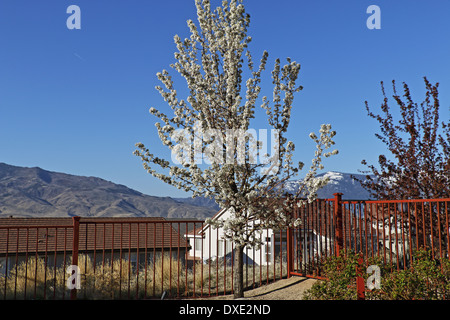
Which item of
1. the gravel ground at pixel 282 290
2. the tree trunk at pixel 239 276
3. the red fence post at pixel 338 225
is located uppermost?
the red fence post at pixel 338 225

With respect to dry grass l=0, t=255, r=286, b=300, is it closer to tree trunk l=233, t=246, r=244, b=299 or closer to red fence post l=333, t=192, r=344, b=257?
tree trunk l=233, t=246, r=244, b=299

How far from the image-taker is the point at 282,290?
8.46 metres

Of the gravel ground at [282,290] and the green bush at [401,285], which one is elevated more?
the green bush at [401,285]

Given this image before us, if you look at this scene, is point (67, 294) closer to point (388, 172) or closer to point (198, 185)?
point (198, 185)

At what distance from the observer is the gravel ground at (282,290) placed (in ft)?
26.4

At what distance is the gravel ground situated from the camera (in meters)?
8.05

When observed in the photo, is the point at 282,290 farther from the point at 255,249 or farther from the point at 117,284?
the point at 117,284

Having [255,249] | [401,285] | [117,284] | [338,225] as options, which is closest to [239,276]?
[255,249]

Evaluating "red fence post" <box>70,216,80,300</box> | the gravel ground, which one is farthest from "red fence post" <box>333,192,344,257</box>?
"red fence post" <box>70,216,80,300</box>

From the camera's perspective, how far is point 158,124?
25.3 ft

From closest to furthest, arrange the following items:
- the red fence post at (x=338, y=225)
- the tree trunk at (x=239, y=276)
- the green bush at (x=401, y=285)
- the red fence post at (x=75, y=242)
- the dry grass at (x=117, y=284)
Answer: the green bush at (x=401, y=285) < the tree trunk at (x=239, y=276) < the red fence post at (x=75, y=242) < the red fence post at (x=338, y=225) < the dry grass at (x=117, y=284)

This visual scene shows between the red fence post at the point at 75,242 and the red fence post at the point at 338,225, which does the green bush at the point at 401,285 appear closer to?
the red fence post at the point at 338,225

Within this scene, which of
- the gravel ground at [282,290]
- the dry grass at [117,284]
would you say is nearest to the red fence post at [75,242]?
the dry grass at [117,284]
